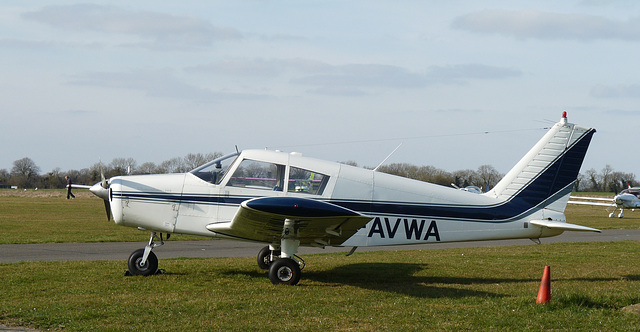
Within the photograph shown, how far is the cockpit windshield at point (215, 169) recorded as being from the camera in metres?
10.1

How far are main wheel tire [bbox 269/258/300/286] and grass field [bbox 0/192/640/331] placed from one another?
22cm

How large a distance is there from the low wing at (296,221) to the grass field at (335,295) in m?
0.79

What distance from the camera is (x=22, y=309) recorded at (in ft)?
23.5

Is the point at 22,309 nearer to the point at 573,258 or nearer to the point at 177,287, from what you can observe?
the point at 177,287

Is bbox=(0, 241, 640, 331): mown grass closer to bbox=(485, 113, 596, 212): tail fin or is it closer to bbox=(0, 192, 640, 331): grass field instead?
bbox=(0, 192, 640, 331): grass field

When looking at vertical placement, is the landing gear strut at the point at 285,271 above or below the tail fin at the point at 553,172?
below

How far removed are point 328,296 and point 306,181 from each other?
2.14 meters

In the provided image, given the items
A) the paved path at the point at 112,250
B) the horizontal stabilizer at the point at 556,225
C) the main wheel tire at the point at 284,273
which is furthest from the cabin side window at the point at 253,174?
the horizontal stabilizer at the point at 556,225

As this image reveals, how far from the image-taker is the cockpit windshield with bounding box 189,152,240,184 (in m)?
10.1

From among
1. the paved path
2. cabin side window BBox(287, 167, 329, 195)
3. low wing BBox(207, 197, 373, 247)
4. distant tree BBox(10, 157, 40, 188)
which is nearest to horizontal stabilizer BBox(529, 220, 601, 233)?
low wing BBox(207, 197, 373, 247)

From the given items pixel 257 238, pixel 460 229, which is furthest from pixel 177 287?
pixel 460 229

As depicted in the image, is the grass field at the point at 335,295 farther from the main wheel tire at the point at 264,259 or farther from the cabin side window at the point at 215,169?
the cabin side window at the point at 215,169

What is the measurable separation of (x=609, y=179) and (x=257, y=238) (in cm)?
11153

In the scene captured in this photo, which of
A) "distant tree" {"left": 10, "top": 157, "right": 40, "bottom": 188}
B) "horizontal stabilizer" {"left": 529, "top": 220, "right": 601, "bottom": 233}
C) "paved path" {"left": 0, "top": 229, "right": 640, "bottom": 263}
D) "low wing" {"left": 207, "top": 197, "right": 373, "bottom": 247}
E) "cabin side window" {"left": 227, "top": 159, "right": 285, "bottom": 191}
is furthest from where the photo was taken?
"distant tree" {"left": 10, "top": 157, "right": 40, "bottom": 188}
